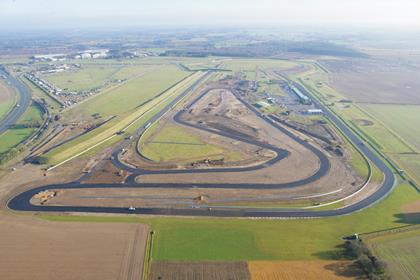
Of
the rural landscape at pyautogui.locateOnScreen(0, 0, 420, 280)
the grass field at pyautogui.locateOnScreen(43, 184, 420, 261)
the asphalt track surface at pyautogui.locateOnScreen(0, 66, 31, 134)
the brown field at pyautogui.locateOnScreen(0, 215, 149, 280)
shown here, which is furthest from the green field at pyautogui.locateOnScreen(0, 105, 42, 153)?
the grass field at pyautogui.locateOnScreen(43, 184, 420, 261)

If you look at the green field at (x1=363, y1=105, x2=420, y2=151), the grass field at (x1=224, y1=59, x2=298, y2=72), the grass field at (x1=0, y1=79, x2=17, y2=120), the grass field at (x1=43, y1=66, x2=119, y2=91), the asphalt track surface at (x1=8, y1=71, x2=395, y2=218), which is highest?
the grass field at (x1=224, y1=59, x2=298, y2=72)

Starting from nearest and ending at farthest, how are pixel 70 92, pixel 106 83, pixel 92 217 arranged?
pixel 92 217 → pixel 70 92 → pixel 106 83

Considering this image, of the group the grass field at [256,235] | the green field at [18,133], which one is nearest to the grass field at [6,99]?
the green field at [18,133]

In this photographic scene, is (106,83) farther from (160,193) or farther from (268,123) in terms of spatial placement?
(160,193)

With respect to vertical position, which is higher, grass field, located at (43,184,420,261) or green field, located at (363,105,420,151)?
green field, located at (363,105,420,151)

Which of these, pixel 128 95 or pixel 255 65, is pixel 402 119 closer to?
pixel 128 95

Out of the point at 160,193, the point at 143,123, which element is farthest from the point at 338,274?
the point at 143,123

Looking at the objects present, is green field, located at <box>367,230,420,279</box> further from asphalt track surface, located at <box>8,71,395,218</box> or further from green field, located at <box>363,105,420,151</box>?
green field, located at <box>363,105,420,151</box>
